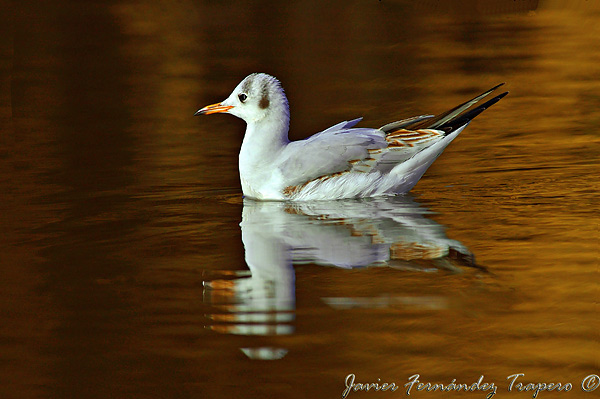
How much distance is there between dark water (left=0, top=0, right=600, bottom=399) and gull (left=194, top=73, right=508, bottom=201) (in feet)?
0.68

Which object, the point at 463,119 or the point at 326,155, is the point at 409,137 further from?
the point at 326,155

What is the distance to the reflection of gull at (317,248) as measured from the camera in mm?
6180

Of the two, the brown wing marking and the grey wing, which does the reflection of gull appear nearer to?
the grey wing

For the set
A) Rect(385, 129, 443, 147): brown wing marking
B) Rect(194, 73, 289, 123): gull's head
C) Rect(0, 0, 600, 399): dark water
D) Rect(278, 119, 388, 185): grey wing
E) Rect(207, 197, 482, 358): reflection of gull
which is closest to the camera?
Rect(0, 0, 600, 399): dark water

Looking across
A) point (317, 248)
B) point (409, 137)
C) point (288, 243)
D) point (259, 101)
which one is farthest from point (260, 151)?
point (317, 248)

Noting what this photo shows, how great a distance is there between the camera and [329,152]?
9.28 meters

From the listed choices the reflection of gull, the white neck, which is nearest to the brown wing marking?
the reflection of gull

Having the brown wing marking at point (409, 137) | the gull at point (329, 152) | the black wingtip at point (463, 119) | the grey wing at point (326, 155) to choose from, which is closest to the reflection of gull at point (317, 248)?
the gull at point (329, 152)

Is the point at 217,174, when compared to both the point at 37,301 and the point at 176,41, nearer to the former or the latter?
the point at 37,301

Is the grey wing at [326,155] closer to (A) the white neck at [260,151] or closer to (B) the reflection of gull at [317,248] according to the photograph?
(A) the white neck at [260,151]

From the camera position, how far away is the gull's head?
980 centimetres

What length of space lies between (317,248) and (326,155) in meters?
1.81

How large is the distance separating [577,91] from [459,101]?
5.24ft

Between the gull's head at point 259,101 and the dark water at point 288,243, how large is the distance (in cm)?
80
